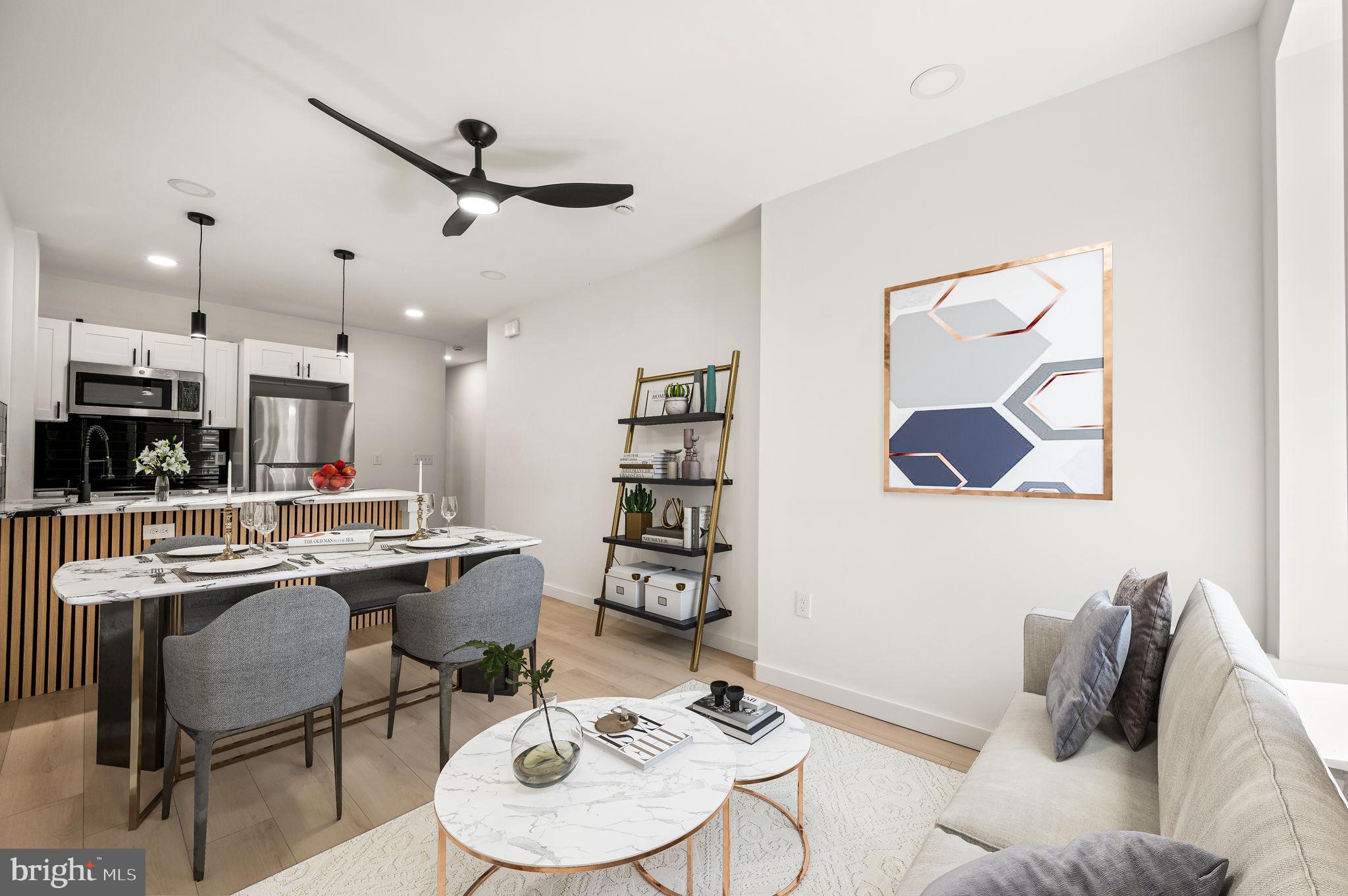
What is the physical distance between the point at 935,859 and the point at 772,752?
0.59 metres

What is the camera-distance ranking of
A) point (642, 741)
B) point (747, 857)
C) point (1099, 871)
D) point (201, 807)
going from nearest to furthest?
point (1099, 871) < point (642, 741) < point (201, 807) < point (747, 857)

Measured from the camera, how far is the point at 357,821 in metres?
2.01

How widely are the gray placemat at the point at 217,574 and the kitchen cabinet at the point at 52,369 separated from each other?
354cm

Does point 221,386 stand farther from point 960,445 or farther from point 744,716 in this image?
point 960,445

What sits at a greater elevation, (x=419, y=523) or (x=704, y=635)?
(x=419, y=523)

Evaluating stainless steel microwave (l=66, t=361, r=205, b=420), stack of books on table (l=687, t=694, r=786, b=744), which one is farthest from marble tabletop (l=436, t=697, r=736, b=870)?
stainless steel microwave (l=66, t=361, r=205, b=420)

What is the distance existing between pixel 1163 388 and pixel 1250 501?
0.45 m

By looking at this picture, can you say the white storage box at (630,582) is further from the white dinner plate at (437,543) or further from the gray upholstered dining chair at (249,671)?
the gray upholstered dining chair at (249,671)

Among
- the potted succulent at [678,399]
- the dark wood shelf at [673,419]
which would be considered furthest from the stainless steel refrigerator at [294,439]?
the potted succulent at [678,399]

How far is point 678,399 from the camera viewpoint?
3840 millimetres

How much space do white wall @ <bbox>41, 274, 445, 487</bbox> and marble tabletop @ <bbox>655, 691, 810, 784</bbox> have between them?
5.71 metres

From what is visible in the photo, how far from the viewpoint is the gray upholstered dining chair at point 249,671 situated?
1740mm

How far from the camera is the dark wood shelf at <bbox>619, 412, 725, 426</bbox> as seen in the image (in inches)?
143

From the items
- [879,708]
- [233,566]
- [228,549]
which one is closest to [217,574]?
[233,566]
